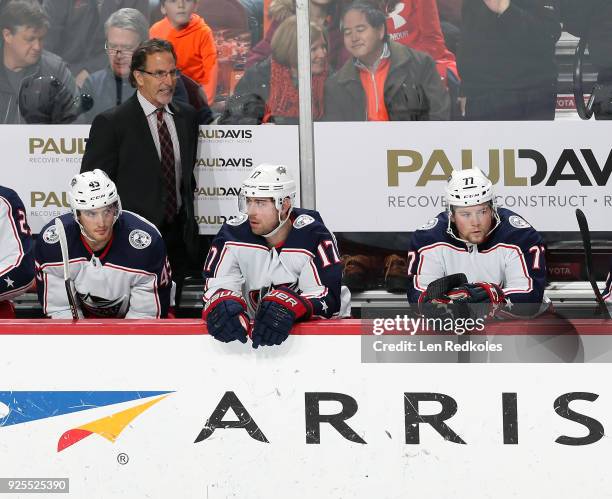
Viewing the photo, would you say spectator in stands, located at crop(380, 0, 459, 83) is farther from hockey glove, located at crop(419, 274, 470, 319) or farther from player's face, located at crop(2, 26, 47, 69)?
player's face, located at crop(2, 26, 47, 69)

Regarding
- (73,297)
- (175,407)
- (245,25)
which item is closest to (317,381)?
(175,407)

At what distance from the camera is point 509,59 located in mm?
5188

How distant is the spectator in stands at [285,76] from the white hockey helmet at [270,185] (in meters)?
1.00

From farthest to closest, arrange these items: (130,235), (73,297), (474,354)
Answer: (130,235), (73,297), (474,354)

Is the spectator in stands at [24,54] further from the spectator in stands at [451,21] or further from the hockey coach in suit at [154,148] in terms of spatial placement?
the spectator in stands at [451,21]

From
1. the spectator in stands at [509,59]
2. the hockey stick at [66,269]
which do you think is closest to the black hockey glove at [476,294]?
the hockey stick at [66,269]

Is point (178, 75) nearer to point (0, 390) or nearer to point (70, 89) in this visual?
point (70, 89)

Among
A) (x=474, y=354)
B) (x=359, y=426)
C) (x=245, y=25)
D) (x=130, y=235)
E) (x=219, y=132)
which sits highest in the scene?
(x=245, y=25)

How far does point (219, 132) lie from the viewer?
5.37 metres

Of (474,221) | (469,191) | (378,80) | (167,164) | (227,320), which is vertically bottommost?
(227,320)

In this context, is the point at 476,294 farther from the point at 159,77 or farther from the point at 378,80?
the point at 159,77

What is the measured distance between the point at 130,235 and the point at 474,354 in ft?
4.91

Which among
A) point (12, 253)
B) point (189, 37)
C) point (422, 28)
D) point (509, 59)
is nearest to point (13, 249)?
point (12, 253)

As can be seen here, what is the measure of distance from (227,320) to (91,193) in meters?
0.91
